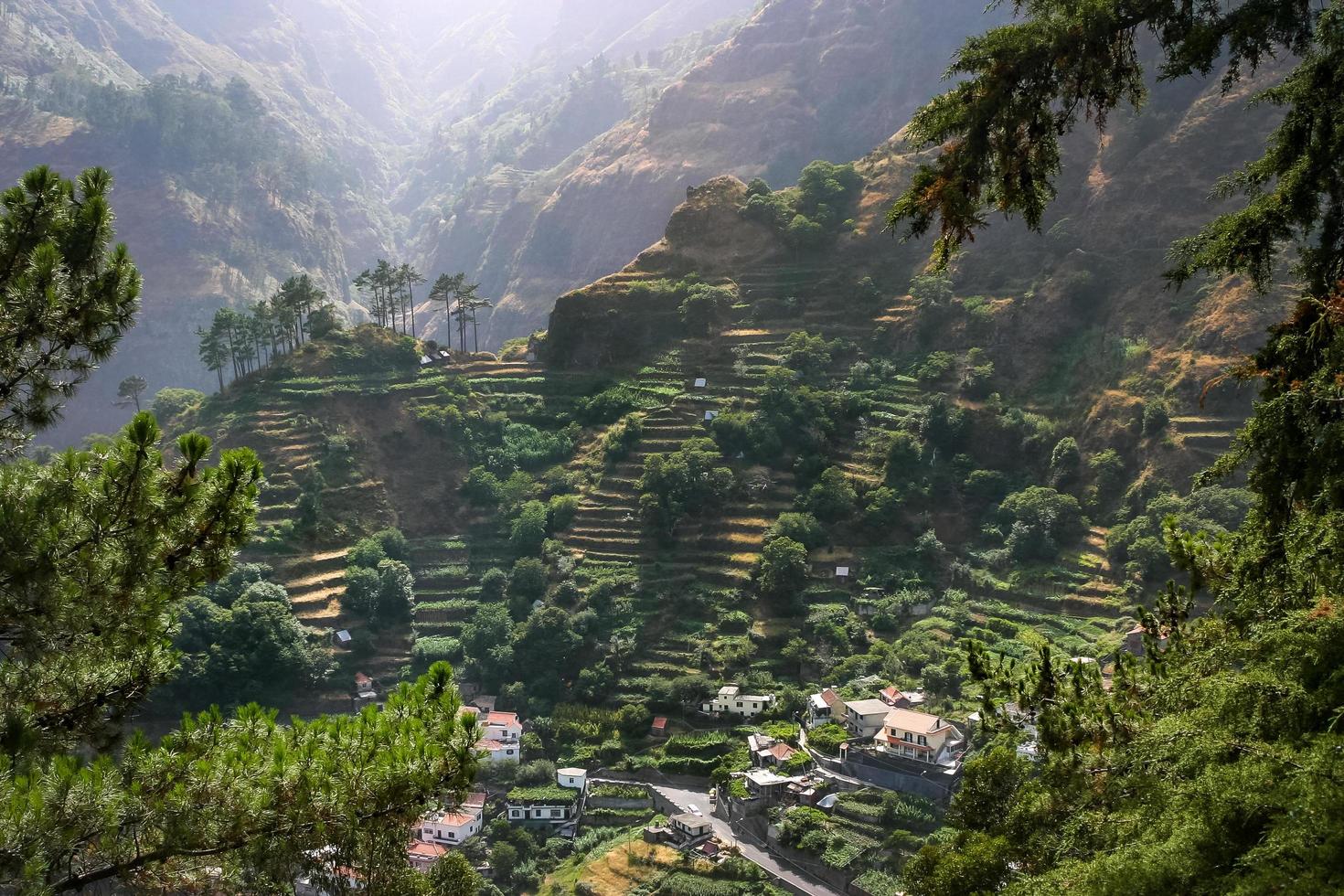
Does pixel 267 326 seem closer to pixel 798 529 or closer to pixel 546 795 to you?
pixel 798 529

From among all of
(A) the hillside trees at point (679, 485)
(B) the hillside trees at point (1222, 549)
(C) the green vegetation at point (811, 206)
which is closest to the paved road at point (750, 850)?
(A) the hillside trees at point (679, 485)

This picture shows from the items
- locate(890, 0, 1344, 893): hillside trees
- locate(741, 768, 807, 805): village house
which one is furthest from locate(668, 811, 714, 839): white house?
locate(890, 0, 1344, 893): hillside trees

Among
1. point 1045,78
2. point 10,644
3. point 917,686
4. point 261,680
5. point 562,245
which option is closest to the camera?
point 1045,78

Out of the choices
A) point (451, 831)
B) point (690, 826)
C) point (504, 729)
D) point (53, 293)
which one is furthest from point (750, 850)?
point (53, 293)

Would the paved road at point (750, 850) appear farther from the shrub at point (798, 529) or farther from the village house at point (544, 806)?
the shrub at point (798, 529)

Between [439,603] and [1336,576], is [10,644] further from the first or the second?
[439,603]

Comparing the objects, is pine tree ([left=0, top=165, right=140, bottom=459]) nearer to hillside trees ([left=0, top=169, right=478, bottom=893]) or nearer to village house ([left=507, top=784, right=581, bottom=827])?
hillside trees ([left=0, top=169, right=478, bottom=893])

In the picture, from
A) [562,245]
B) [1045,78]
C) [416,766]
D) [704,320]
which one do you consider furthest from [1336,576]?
[562,245]
